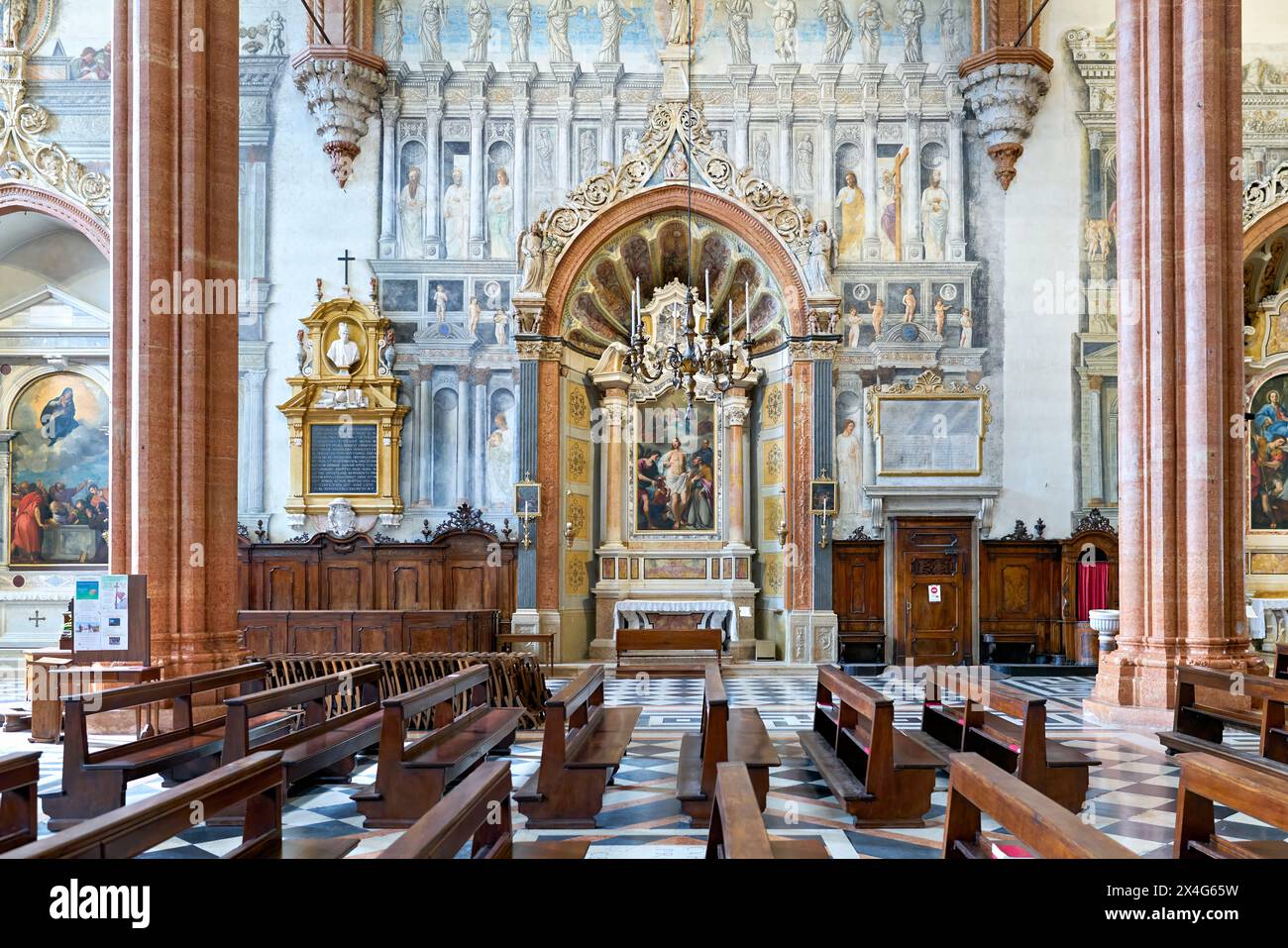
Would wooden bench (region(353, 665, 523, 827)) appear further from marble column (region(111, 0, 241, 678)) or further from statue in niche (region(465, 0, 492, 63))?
statue in niche (region(465, 0, 492, 63))

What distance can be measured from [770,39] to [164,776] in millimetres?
13631

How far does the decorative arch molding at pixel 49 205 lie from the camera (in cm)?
1517

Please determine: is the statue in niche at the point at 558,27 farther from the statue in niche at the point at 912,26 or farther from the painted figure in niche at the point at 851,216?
the statue in niche at the point at 912,26

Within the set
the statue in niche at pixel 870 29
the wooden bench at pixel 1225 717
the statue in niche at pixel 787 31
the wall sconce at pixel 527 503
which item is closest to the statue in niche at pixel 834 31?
the statue in niche at pixel 870 29

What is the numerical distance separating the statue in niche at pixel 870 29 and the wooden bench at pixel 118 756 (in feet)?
43.8

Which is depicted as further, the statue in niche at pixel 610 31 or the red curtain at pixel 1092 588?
the statue in niche at pixel 610 31

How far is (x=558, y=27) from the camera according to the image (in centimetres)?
1569

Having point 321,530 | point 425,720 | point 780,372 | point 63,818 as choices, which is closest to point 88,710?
point 63,818

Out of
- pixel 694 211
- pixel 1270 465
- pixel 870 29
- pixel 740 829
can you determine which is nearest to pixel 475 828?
pixel 740 829

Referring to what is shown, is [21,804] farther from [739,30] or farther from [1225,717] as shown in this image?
[739,30]

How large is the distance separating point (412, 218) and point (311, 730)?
35.5 ft

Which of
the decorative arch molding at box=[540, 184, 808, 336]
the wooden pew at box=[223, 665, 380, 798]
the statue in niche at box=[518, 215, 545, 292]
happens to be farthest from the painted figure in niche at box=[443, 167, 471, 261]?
the wooden pew at box=[223, 665, 380, 798]

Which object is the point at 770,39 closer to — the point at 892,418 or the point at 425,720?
the point at 892,418

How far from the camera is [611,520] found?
16016mm
